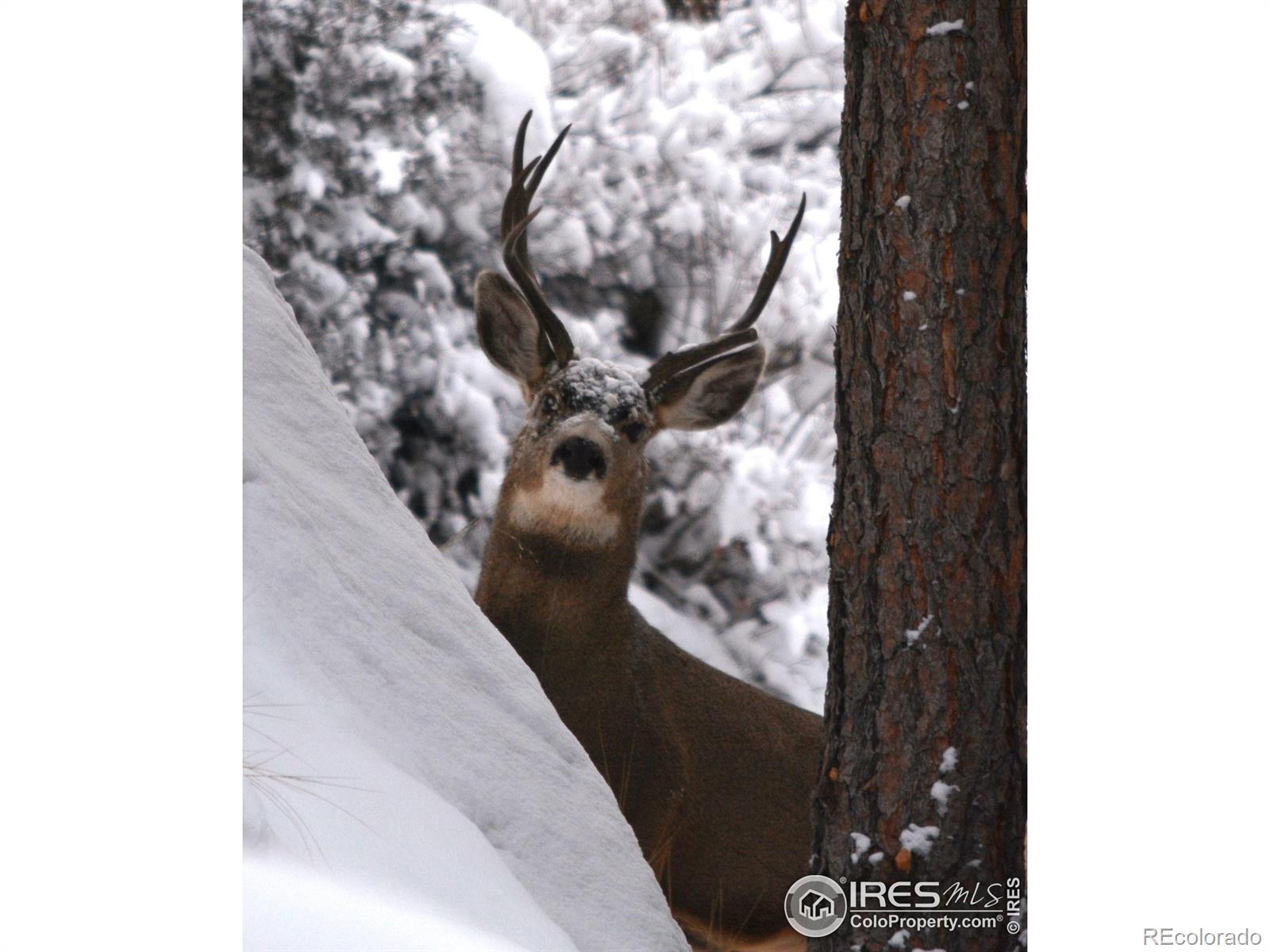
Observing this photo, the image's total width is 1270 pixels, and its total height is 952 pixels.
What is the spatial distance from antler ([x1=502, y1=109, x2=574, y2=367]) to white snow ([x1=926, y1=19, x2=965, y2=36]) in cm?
96

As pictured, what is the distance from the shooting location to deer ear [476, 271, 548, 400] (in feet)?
11.3

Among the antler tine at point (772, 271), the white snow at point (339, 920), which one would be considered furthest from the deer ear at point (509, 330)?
the white snow at point (339, 920)

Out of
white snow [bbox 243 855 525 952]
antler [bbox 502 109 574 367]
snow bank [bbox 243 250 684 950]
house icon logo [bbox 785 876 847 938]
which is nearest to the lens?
white snow [bbox 243 855 525 952]

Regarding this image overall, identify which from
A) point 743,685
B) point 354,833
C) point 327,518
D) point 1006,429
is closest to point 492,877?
point 354,833

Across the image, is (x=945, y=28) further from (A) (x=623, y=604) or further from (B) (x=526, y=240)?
(A) (x=623, y=604)

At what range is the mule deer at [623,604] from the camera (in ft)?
11.1

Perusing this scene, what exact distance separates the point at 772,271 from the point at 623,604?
86 cm

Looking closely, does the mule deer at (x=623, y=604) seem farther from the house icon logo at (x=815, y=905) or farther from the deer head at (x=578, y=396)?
the house icon logo at (x=815, y=905)

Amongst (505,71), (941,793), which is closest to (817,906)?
(941,793)

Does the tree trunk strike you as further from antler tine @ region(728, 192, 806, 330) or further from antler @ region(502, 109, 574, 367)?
antler @ region(502, 109, 574, 367)

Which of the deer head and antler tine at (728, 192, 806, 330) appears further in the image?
the deer head

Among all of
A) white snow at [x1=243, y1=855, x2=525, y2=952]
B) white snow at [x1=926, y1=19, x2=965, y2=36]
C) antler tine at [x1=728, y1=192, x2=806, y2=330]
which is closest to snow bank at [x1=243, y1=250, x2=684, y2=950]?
white snow at [x1=243, y1=855, x2=525, y2=952]

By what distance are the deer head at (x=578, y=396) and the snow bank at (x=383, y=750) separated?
1.48ft
